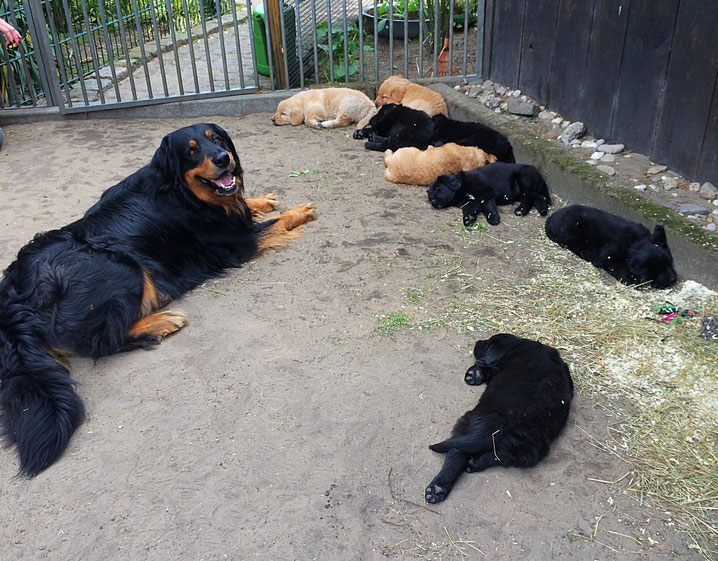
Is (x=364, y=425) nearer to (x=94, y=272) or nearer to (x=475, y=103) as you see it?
(x=94, y=272)

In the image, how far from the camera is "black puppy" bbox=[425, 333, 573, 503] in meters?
2.55

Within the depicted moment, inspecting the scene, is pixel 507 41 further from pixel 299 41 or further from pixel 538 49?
pixel 299 41

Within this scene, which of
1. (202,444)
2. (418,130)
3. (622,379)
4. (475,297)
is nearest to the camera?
(202,444)

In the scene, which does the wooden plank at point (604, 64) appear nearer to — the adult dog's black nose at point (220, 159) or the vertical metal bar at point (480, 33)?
the vertical metal bar at point (480, 33)

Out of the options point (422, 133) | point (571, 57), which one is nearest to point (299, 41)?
point (422, 133)

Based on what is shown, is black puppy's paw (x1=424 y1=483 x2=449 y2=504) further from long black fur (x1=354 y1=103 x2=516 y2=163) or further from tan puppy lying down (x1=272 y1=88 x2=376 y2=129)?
tan puppy lying down (x1=272 y1=88 x2=376 y2=129)

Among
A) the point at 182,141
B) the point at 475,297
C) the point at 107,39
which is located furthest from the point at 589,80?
the point at 107,39

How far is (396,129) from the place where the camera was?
634cm

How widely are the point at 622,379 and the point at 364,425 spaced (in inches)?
53.6

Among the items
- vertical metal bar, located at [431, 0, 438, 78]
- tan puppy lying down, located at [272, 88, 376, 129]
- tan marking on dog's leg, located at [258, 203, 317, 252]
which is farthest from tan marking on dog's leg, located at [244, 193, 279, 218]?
vertical metal bar, located at [431, 0, 438, 78]

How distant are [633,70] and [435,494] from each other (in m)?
3.85

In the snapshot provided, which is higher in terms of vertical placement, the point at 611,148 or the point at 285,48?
the point at 285,48

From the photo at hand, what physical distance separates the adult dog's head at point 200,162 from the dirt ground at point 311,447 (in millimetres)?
621

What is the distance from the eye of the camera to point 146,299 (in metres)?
3.70
